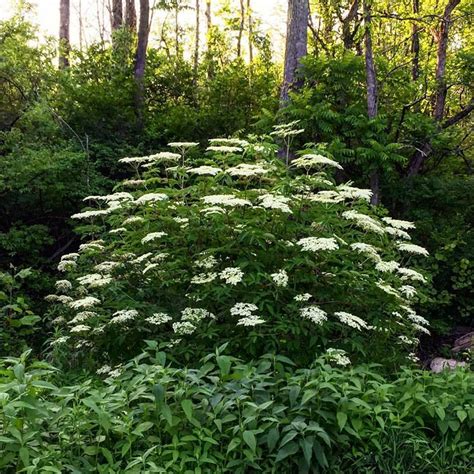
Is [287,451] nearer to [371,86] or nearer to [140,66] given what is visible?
[371,86]

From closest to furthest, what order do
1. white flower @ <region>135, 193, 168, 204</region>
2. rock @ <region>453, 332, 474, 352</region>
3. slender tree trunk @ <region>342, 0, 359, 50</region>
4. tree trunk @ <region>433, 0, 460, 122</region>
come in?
white flower @ <region>135, 193, 168, 204</region>, rock @ <region>453, 332, 474, 352</region>, tree trunk @ <region>433, 0, 460, 122</region>, slender tree trunk @ <region>342, 0, 359, 50</region>

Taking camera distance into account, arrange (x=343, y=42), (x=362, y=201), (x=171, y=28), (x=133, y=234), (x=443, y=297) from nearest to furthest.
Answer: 1. (x=133, y=234)
2. (x=362, y=201)
3. (x=443, y=297)
4. (x=343, y=42)
5. (x=171, y=28)

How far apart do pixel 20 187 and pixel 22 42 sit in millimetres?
3389

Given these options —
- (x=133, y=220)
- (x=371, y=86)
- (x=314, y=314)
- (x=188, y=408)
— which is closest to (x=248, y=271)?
(x=314, y=314)

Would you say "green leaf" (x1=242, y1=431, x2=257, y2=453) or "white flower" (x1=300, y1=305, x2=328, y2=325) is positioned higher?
"white flower" (x1=300, y1=305, x2=328, y2=325)

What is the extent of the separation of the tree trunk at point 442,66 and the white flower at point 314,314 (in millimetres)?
7139

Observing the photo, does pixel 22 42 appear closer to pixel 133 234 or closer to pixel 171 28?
pixel 133 234

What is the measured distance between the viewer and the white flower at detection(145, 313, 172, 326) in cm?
382

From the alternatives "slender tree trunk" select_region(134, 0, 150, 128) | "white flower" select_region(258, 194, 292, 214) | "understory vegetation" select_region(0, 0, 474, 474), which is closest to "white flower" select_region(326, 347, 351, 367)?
"understory vegetation" select_region(0, 0, 474, 474)

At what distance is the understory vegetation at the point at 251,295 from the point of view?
8.93 ft

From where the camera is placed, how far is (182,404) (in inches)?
106

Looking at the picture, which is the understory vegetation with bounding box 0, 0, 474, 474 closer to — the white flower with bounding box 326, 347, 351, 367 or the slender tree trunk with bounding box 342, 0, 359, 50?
the white flower with bounding box 326, 347, 351, 367

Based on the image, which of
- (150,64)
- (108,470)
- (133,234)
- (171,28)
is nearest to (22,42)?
(150,64)

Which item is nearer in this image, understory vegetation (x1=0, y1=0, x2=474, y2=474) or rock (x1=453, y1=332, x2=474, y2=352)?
understory vegetation (x1=0, y1=0, x2=474, y2=474)
